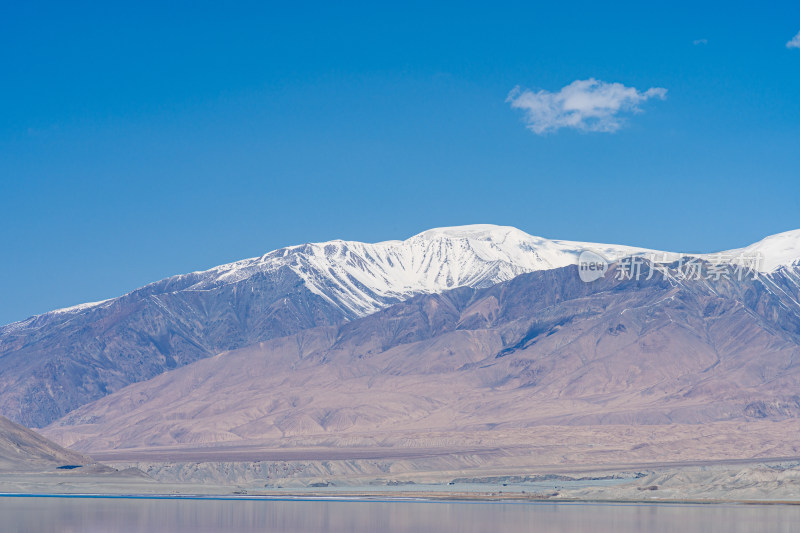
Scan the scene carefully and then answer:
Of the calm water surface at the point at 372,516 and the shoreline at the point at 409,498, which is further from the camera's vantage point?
the shoreline at the point at 409,498

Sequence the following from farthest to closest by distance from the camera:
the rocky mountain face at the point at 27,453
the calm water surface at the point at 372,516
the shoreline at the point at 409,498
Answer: the rocky mountain face at the point at 27,453 < the shoreline at the point at 409,498 < the calm water surface at the point at 372,516

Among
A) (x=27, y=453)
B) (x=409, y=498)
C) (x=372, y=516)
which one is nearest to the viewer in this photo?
(x=372, y=516)

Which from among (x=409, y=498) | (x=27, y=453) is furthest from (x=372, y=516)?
(x=27, y=453)

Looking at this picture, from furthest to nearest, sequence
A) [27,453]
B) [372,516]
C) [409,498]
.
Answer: [27,453], [409,498], [372,516]

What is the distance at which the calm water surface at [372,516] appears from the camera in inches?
3893

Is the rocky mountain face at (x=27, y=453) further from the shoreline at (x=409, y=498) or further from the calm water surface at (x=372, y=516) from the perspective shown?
the calm water surface at (x=372, y=516)

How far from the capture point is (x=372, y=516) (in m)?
115

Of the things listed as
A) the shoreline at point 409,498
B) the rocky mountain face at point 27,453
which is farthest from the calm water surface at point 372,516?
Result: the rocky mountain face at point 27,453

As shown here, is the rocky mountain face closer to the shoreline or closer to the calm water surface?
the shoreline

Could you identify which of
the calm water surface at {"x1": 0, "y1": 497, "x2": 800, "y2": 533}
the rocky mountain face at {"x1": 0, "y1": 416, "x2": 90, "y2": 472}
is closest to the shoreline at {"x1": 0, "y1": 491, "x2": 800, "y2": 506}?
the calm water surface at {"x1": 0, "y1": 497, "x2": 800, "y2": 533}

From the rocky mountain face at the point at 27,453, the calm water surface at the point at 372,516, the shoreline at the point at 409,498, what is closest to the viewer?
the calm water surface at the point at 372,516

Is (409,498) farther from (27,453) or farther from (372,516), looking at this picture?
(27,453)

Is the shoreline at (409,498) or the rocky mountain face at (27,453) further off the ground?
the rocky mountain face at (27,453)

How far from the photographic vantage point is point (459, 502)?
5635 inches
